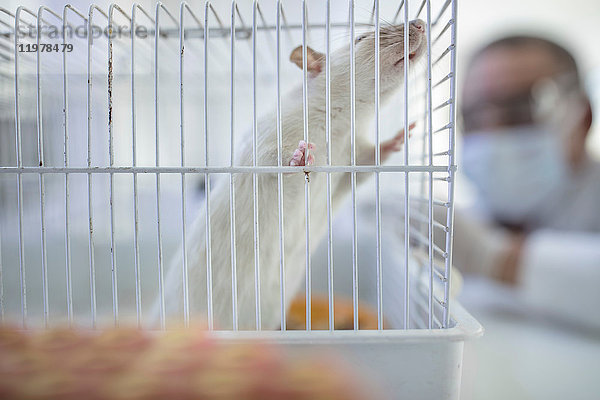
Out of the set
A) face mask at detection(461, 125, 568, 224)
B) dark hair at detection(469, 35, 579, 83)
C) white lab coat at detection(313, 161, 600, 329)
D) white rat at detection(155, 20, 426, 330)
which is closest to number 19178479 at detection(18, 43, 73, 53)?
white rat at detection(155, 20, 426, 330)

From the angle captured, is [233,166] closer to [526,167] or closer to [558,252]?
[558,252]

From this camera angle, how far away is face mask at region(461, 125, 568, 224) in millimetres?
1583

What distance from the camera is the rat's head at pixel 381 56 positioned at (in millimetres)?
537

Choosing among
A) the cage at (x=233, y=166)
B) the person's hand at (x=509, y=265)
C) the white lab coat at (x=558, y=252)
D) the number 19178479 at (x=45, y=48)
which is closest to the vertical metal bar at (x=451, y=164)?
→ the cage at (x=233, y=166)

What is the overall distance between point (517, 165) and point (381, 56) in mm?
1273

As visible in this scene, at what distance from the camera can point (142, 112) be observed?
2.90 ft

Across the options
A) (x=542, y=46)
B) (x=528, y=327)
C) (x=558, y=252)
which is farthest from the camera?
(x=542, y=46)

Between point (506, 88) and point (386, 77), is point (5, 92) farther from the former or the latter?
point (506, 88)

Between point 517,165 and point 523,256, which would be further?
point 517,165

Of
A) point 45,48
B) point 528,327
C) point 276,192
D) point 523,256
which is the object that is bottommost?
point 528,327

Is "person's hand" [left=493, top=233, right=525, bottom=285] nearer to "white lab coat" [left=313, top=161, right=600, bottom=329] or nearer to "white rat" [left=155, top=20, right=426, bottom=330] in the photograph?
"white lab coat" [left=313, top=161, right=600, bottom=329]

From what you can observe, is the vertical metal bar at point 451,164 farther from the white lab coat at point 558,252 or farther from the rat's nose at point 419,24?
the white lab coat at point 558,252

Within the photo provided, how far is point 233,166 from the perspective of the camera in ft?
1.44

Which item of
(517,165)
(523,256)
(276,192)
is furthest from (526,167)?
(276,192)
